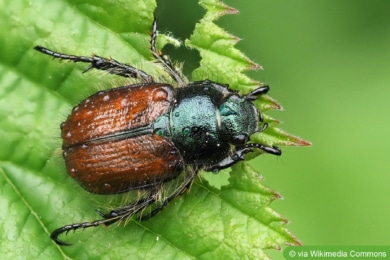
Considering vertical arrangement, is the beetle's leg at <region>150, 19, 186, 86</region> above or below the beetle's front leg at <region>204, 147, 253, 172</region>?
above

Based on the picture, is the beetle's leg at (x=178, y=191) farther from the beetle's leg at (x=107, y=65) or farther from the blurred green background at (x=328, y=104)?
the blurred green background at (x=328, y=104)

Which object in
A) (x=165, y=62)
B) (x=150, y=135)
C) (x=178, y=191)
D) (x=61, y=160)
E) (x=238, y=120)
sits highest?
(x=165, y=62)

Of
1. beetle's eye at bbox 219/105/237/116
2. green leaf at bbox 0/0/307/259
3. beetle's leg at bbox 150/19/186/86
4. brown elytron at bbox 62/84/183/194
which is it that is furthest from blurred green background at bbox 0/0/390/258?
brown elytron at bbox 62/84/183/194

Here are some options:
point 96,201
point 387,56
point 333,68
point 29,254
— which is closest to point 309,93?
point 333,68

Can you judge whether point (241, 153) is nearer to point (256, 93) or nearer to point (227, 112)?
point (227, 112)

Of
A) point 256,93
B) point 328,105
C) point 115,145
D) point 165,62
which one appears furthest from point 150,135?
point 328,105

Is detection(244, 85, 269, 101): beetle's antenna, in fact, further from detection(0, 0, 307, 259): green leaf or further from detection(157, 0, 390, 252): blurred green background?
detection(157, 0, 390, 252): blurred green background

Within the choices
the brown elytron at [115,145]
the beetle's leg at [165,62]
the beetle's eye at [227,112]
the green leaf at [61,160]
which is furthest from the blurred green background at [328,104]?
the brown elytron at [115,145]

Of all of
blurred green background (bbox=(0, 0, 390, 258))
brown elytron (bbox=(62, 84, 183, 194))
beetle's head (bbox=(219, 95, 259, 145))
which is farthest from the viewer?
blurred green background (bbox=(0, 0, 390, 258))
